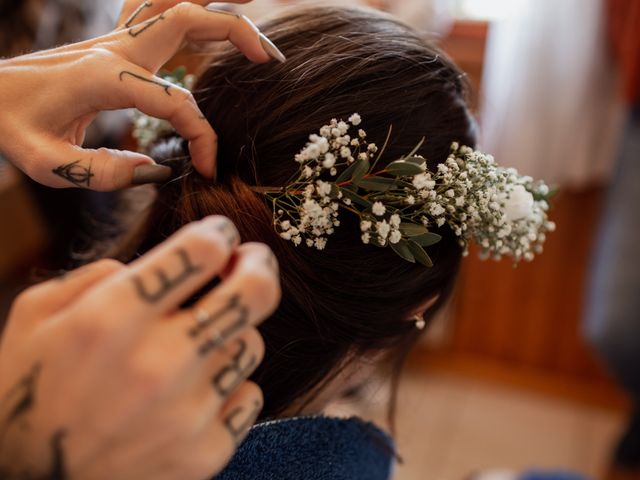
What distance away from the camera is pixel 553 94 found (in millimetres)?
1785

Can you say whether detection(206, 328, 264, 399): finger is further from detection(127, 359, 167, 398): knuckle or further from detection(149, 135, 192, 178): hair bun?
detection(149, 135, 192, 178): hair bun

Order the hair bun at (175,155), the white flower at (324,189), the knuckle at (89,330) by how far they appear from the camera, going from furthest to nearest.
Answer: the hair bun at (175,155)
the white flower at (324,189)
the knuckle at (89,330)

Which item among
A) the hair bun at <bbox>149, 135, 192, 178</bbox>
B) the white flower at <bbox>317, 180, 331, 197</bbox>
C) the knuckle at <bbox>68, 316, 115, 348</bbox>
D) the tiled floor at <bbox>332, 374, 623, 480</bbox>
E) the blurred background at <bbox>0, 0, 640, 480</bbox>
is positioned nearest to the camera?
the knuckle at <bbox>68, 316, 115, 348</bbox>

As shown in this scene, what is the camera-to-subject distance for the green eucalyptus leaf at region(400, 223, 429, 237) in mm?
704

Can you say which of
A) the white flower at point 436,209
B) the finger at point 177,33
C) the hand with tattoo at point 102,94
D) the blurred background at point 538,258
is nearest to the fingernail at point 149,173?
the hand with tattoo at point 102,94

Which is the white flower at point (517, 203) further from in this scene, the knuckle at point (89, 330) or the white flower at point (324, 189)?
the knuckle at point (89, 330)

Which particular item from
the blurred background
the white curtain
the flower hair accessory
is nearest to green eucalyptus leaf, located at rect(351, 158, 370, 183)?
Answer: the flower hair accessory

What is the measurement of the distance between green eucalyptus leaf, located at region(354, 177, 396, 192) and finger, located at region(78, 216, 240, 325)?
0.24 meters

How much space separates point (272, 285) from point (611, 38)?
161 centimetres

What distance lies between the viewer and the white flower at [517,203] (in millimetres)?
749

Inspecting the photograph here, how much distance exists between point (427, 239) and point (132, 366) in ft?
1.26

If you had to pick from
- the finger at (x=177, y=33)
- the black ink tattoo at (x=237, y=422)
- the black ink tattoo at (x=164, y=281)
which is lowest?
the black ink tattoo at (x=237, y=422)

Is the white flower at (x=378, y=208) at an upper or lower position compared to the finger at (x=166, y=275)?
lower

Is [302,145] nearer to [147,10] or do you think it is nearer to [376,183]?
[376,183]
